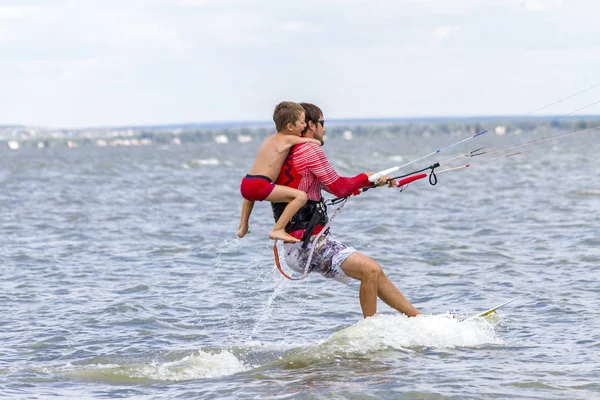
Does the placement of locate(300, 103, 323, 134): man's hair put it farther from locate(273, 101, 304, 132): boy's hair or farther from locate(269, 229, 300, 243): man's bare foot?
locate(269, 229, 300, 243): man's bare foot

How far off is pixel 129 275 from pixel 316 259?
21.6 feet

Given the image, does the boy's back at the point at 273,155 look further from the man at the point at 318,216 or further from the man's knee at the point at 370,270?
the man's knee at the point at 370,270

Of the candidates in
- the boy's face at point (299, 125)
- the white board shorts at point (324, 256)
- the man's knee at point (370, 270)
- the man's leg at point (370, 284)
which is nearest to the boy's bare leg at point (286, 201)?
the white board shorts at point (324, 256)

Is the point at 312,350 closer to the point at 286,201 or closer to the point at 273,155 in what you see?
the point at 286,201

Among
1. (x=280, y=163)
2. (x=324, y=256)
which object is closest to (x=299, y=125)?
(x=280, y=163)

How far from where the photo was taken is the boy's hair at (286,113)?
8.77 meters

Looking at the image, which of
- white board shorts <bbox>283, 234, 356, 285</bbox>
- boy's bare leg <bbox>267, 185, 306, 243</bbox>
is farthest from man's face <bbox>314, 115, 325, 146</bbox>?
white board shorts <bbox>283, 234, 356, 285</bbox>

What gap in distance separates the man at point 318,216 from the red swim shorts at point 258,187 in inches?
6.4

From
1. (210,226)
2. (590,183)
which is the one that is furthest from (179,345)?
(590,183)

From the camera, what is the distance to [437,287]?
527 inches

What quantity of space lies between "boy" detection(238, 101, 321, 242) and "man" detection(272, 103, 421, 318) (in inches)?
3.9

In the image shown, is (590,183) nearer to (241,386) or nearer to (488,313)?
(488,313)

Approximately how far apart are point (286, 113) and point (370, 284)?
5.75ft

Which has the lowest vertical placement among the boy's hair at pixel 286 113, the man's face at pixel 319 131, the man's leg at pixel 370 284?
the man's leg at pixel 370 284
